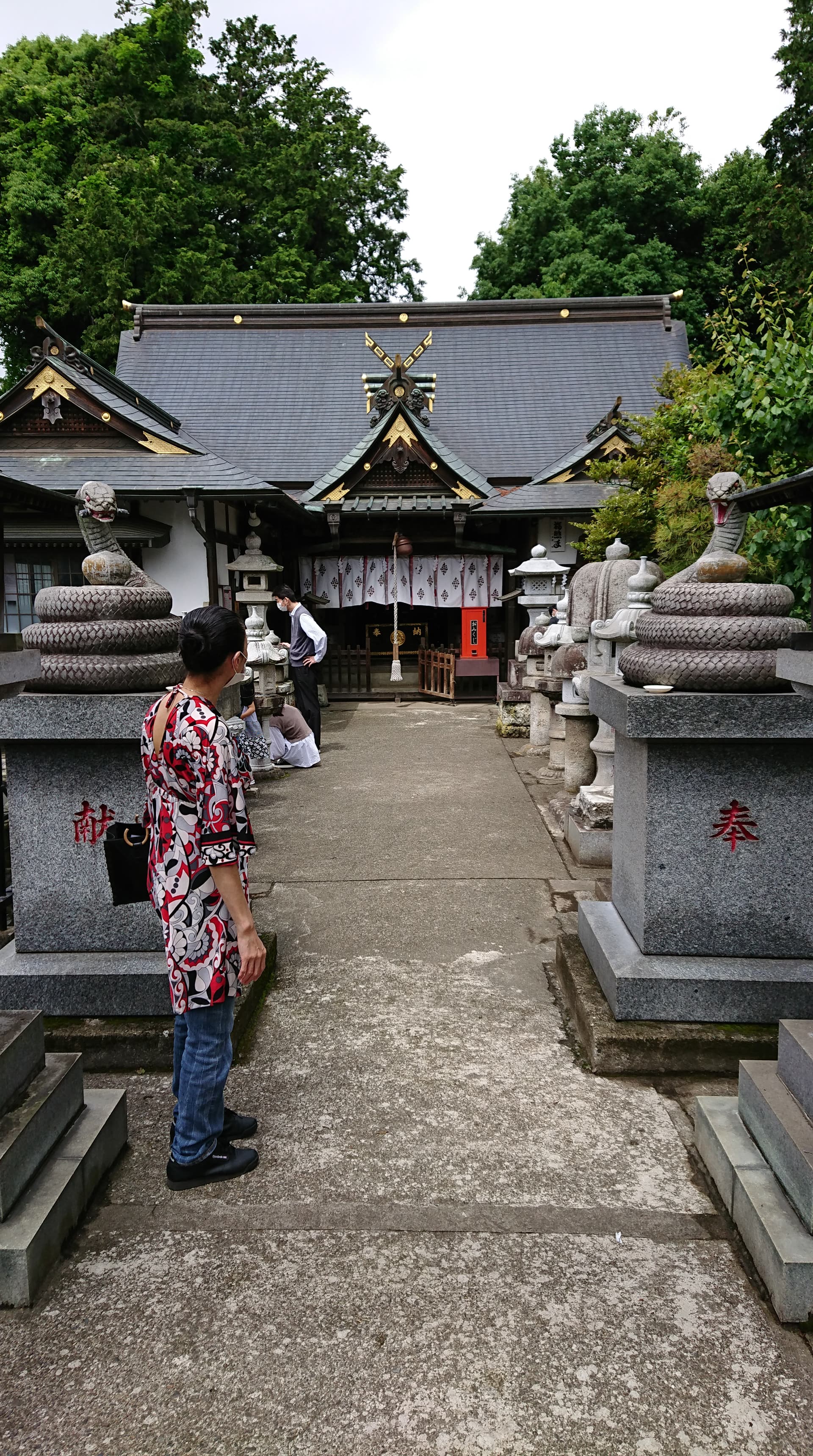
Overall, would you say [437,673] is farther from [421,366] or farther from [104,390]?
[421,366]

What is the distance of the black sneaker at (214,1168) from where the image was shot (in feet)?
8.64

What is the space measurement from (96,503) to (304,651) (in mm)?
5462

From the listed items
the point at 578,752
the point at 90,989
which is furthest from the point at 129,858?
the point at 578,752

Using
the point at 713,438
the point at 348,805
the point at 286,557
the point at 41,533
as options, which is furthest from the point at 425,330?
the point at 348,805

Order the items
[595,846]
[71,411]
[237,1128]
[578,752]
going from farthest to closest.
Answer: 1. [71,411]
2. [578,752]
3. [595,846]
4. [237,1128]

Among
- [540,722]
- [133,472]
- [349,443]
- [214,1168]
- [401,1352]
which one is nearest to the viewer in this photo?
[401,1352]

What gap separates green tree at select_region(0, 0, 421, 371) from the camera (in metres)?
22.9

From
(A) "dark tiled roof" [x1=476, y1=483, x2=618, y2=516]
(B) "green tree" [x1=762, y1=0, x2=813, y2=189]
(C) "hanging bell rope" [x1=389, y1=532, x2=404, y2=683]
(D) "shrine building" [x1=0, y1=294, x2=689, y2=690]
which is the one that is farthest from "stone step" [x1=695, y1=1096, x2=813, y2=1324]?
(B) "green tree" [x1=762, y1=0, x2=813, y2=189]

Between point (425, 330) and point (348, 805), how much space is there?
1532 centimetres

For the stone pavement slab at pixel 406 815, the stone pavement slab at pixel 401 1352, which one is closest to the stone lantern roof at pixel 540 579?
the stone pavement slab at pixel 406 815

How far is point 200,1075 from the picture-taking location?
2551 millimetres

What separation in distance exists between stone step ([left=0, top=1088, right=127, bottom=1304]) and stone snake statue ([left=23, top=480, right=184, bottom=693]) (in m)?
1.49

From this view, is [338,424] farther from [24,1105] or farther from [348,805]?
[24,1105]

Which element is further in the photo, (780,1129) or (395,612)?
(395,612)
